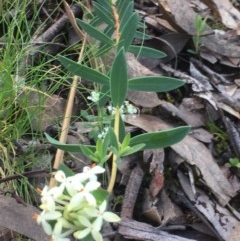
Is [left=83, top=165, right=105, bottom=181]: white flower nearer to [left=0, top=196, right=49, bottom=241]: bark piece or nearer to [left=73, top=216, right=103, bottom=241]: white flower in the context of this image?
[left=73, top=216, right=103, bottom=241]: white flower

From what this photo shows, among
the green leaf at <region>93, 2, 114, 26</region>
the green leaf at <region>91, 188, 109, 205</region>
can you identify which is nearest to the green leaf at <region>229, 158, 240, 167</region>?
the green leaf at <region>93, 2, 114, 26</region>

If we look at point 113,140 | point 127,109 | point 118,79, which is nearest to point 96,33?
point 127,109

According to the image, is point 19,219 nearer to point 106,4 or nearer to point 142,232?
point 142,232

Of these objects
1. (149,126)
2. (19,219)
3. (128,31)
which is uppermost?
(128,31)

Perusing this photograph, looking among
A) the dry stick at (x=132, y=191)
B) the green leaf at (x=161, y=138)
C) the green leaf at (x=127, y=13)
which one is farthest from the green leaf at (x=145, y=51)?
the green leaf at (x=161, y=138)

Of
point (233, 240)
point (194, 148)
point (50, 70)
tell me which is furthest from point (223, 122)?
point (50, 70)

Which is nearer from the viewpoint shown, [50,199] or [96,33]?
[50,199]
